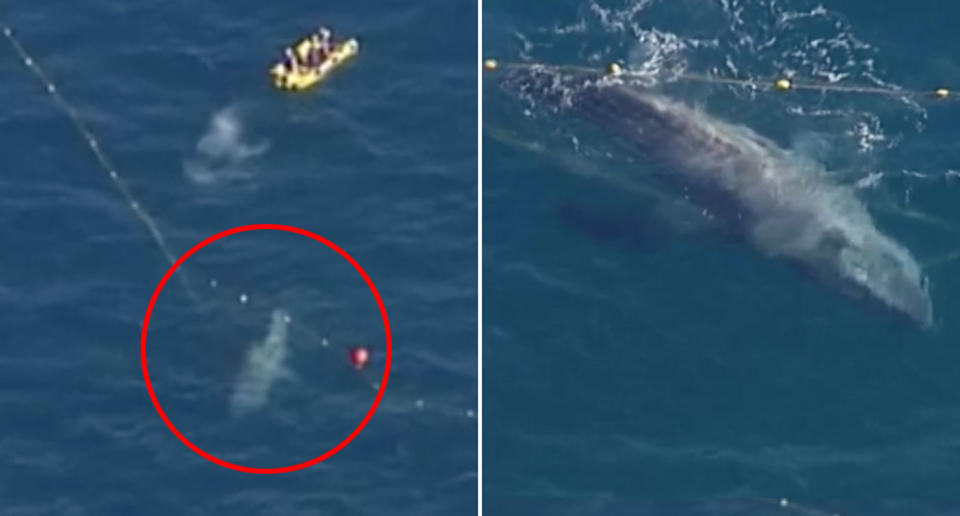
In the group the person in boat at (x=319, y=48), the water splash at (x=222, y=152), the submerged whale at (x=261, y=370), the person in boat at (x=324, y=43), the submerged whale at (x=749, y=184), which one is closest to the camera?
the submerged whale at (x=261, y=370)

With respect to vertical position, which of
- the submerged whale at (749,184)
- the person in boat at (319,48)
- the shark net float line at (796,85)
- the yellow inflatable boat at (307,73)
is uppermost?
the person in boat at (319,48)

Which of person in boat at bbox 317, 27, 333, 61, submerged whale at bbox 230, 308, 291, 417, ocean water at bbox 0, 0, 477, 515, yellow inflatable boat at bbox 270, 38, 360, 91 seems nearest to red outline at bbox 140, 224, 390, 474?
ocean water at bbox 0, 0, 477, 515

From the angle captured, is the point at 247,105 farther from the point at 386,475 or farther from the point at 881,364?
the point at 881,364

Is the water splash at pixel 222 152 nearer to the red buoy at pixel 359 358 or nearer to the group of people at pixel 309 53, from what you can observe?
the group of people at pixel 309 53

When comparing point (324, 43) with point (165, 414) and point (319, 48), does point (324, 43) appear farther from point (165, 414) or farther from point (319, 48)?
point (165, 414)

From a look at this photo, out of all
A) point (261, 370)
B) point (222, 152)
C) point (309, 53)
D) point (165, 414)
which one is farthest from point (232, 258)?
point (309, 53)

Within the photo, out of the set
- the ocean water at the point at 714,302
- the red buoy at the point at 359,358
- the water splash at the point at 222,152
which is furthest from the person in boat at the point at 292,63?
the red buoy at the point at 359,358

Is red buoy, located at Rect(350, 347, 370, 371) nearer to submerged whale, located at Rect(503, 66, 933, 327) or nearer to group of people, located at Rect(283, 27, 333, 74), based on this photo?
submerged whale, located at Rect(503, 66, 933, 327)
